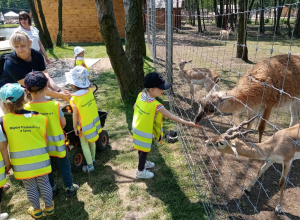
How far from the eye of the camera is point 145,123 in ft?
11.0

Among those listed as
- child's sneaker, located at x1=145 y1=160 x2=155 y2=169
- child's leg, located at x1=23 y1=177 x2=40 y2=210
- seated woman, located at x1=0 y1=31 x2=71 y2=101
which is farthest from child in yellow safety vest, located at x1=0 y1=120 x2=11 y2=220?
child's sneaker, located at x1=145 y1=160 x2=155 y2=169

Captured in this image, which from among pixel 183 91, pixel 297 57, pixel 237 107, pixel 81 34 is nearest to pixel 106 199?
pixel 237 107

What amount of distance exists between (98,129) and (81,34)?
17185 mm

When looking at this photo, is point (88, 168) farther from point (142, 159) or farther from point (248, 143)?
point (248, 143)

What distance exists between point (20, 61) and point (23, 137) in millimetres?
1278

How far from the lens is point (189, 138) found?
490 centimetres

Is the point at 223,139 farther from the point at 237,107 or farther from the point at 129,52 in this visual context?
the point at 129,52

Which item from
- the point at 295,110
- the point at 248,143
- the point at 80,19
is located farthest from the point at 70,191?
the point at 80,19

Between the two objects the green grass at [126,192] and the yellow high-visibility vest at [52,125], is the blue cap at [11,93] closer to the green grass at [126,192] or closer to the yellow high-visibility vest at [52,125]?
the yellow high-visibility vest at [52,125]

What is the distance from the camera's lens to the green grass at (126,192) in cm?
318

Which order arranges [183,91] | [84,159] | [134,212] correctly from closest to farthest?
[134,212]
[84,159]
[183,91]

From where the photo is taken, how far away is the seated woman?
325 cm

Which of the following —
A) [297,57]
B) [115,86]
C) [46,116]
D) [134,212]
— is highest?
[297,57]

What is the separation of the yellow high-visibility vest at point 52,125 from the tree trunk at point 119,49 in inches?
118
